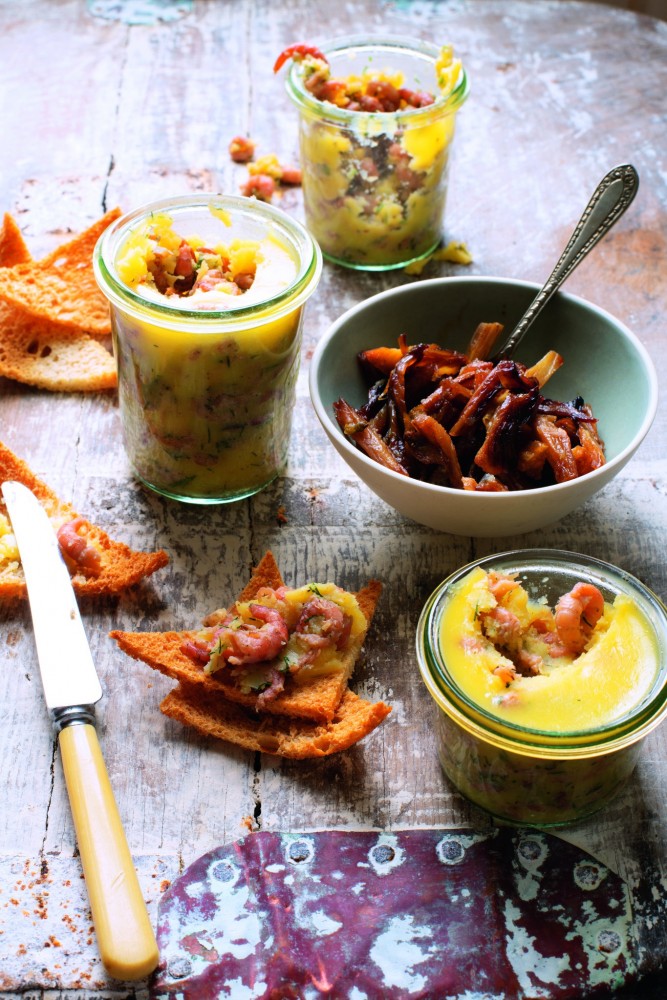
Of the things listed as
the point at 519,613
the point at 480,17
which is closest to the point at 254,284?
the point at 519,613

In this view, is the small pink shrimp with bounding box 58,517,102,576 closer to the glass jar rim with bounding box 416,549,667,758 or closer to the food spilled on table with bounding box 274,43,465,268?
the glass jar rim with bounding box 416,549,667,758

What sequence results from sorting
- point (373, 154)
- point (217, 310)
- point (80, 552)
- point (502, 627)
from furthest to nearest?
point (373, 154)
point (80, 552)
point (217, 310)
point (502, 627)

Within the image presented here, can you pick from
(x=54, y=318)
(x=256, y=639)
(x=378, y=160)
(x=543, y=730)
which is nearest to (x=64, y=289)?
(x=54, y=318)

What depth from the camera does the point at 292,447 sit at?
2182 mm

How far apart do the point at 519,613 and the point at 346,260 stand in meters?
1.34

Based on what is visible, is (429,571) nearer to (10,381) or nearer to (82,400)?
(82,400)

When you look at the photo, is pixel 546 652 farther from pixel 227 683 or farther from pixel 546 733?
pixel 227 683

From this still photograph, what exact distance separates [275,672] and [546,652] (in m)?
0.41

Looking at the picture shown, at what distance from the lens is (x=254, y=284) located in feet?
6.19

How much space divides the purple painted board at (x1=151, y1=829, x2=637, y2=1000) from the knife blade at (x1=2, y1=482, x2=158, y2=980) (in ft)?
0.25

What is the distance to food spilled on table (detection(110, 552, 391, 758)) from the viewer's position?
5.26ft

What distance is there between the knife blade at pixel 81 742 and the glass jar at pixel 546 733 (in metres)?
0.48

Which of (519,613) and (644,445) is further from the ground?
(519,613)

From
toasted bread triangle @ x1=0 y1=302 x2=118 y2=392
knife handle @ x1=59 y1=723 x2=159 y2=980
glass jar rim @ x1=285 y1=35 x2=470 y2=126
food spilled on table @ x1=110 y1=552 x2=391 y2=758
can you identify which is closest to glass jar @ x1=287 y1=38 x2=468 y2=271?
glass jar rim @ x1=285 y1=35 x2=470 y2=126
